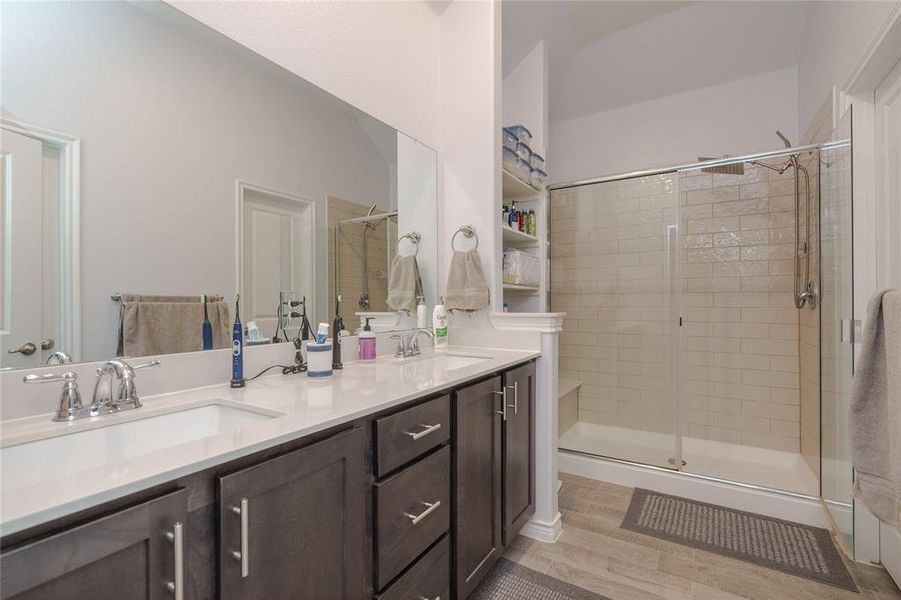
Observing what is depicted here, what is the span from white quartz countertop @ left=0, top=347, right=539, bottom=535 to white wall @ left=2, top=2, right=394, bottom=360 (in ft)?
0.76

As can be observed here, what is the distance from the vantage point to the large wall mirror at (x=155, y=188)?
3.01 feet

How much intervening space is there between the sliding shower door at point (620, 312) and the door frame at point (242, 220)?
2.05 m

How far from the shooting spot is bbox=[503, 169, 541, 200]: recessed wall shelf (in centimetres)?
250

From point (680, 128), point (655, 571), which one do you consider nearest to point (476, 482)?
point (655, 571)

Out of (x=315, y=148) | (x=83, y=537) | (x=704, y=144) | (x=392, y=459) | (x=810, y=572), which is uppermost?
(x=704, y=144)

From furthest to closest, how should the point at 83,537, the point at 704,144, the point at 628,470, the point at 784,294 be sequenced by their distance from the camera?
the point at 704,144
the point at 784,294
the point at 628,470
the point at 83,537

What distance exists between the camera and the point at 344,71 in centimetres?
177

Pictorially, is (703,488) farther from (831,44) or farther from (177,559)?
(177,559)

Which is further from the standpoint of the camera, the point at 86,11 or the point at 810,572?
the point at 810,572

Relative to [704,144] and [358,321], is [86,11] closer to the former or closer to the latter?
[358,321]

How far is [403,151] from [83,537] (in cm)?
193

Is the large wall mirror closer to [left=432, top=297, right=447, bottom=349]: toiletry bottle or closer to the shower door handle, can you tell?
[left=432, top=297, right=447, bottom=349]: toiletry bottle

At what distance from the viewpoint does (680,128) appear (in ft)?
10.5

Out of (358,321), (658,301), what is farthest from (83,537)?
(658,301)
